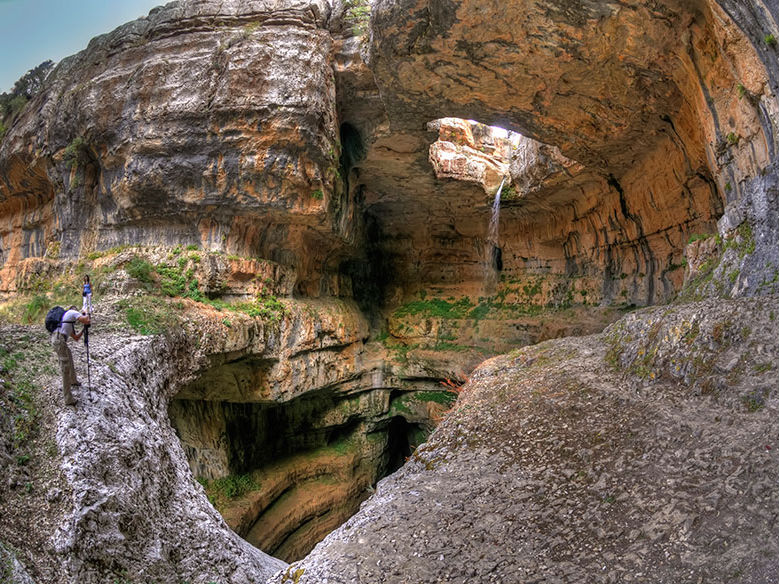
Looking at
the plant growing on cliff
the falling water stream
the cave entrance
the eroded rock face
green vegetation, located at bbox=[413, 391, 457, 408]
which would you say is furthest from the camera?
the falling water stream

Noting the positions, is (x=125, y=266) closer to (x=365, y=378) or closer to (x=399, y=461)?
(x=365, y=378)

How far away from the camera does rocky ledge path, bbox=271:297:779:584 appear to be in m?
2.85

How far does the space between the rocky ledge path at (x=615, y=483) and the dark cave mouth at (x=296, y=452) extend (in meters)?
6.74

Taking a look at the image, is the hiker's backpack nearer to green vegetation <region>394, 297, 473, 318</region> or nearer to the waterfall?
the waterfall

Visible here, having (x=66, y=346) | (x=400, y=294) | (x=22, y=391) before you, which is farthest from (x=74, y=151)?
(x=400, y=294)

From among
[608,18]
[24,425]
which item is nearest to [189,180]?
[24,425]

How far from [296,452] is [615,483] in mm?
13104

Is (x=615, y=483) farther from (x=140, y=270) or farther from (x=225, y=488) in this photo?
(x=225, y=488)

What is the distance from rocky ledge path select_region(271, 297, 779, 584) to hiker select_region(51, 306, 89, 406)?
3077mm

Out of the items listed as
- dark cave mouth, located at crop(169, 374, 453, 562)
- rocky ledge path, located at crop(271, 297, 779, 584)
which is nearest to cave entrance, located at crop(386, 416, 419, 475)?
dark cave mouth, located at crop(169, 374, 453, 562)

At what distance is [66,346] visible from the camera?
14.3 ft

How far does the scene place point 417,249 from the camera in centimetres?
1961

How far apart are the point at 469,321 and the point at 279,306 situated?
8.85 meters

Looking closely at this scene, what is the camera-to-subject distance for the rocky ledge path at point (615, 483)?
2850 millimetres
